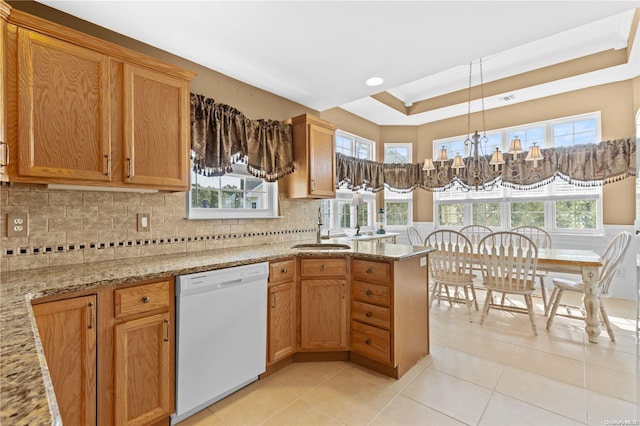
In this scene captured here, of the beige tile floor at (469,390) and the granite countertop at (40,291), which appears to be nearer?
the granite countertop at (40,291)

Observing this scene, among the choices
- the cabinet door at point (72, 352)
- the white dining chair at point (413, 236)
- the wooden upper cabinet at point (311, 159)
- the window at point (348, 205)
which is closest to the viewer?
the cabinet door at point (72, 352)

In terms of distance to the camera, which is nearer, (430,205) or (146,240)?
(146,240)

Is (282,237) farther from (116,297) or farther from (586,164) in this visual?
(586,164)

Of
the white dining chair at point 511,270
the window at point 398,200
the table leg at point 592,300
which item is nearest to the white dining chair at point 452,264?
the white dining chair at point 511,270

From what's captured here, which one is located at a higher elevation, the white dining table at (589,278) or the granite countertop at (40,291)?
the granite countertop at (40,291)

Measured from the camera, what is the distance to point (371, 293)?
89.4 inches

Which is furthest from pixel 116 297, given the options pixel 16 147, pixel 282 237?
pixel 282 237

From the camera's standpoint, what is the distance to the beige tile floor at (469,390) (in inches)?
68.9

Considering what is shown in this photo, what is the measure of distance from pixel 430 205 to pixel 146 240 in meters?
4.80

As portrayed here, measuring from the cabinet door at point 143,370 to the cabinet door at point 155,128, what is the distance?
2.91ft

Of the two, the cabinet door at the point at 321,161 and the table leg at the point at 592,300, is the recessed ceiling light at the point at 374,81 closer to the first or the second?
the cabinet door at the point at 321,161

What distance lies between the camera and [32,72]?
4.99ft

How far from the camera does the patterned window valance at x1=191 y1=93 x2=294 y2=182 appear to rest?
Result: 2.41 meters

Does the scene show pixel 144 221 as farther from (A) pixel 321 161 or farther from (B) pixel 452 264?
(B) pixel 452 264
